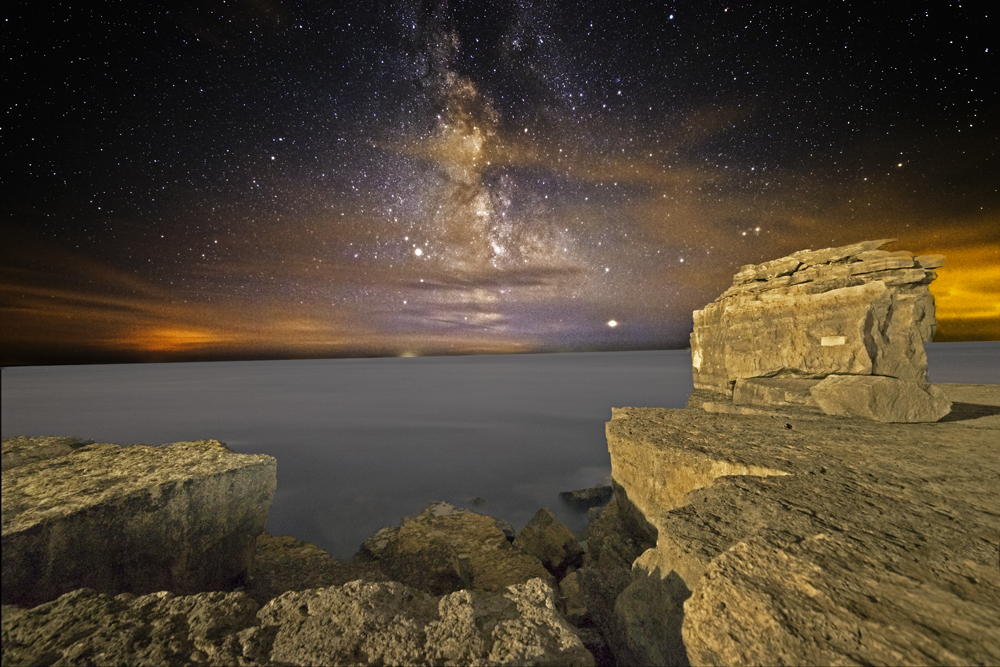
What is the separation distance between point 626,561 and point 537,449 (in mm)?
13411

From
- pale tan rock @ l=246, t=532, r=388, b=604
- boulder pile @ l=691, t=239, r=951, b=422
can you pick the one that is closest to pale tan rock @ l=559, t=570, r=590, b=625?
pale tan rock @ l=246, t=532, r=388, b=604

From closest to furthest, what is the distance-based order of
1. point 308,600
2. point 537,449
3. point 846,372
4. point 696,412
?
1. point 308,600
2. point 696,412
3. point 846,372
4. point 537,449

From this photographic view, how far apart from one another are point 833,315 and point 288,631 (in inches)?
360

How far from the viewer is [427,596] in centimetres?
264

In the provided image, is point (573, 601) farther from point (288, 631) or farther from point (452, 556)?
point (288, 631)

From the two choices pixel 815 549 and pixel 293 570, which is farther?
pixel 293 570

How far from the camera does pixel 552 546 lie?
610 cm

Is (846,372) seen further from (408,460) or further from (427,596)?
(408,460)

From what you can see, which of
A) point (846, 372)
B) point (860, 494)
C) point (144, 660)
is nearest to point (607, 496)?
point (846, 372)

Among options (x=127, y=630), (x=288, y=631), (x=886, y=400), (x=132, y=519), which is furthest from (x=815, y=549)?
(x=132, y=519)

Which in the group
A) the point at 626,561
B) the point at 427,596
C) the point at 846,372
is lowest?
the point at 626,561

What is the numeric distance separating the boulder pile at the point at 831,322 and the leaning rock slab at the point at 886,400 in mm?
57

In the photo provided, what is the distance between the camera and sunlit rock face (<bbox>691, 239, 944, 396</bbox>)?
672 centimetres

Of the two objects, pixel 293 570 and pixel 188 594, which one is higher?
pixel 188 594
